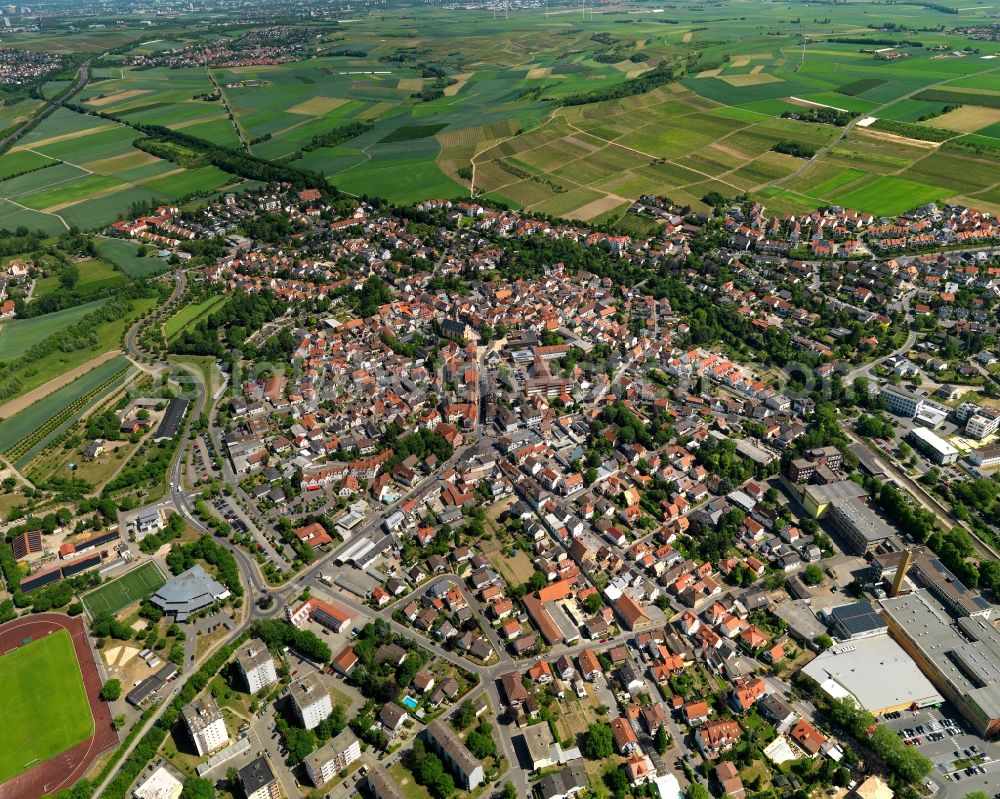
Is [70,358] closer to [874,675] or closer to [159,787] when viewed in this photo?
[159,787]

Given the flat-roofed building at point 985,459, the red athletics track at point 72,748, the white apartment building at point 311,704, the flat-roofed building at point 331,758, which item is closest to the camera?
the flat-roofed building at point 331,758

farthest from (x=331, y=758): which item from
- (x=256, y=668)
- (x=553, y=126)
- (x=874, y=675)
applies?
(x=553, y=126)

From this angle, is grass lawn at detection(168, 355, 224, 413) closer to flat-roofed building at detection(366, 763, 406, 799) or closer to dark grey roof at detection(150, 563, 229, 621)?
dark grey roof at detection(150, 563, 229, 621)

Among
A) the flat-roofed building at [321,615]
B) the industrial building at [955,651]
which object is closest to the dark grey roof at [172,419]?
the flat-roofed building at [321,615]

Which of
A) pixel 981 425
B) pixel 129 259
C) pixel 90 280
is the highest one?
pixel 129 259

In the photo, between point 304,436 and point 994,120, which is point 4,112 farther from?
point 994,120

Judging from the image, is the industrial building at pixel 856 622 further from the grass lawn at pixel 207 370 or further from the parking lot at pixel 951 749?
the grass lawn at pixel 207 370
